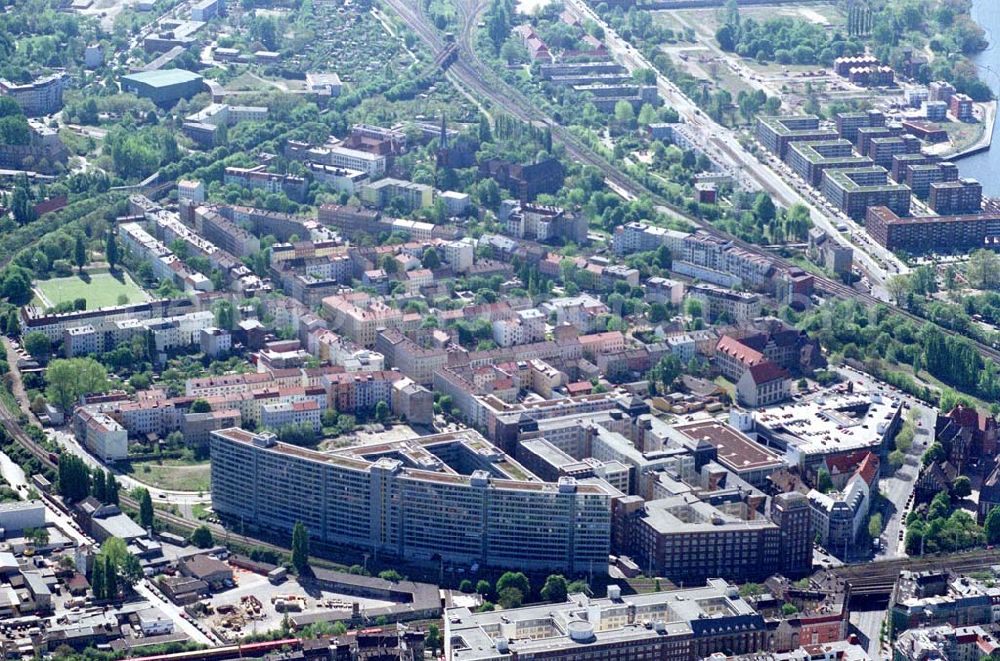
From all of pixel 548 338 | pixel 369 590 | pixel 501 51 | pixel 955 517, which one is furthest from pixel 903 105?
pixel 369 590

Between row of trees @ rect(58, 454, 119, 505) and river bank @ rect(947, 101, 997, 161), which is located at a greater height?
row of trees @ rect(58, 454, 119, 505)

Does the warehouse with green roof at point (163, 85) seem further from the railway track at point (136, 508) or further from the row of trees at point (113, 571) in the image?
the row of trees at point (113, 571)

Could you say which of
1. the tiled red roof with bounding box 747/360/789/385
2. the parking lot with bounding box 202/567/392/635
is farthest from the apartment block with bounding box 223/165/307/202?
the parking lot with bounding box 202/567/392/635

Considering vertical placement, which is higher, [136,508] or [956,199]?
[136,508]

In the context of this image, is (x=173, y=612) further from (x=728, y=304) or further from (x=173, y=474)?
(x=728, y=304)

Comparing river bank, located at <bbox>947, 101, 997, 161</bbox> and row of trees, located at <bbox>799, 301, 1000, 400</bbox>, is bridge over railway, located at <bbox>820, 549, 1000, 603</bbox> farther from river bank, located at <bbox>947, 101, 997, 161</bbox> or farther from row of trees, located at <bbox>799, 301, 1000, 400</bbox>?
river bank, located at <bbox>947, 101, 997, 161</bbox>

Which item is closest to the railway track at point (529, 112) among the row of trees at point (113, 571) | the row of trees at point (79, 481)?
the row of trees at point (79, 481)

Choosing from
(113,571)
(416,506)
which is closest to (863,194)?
(416,506)
